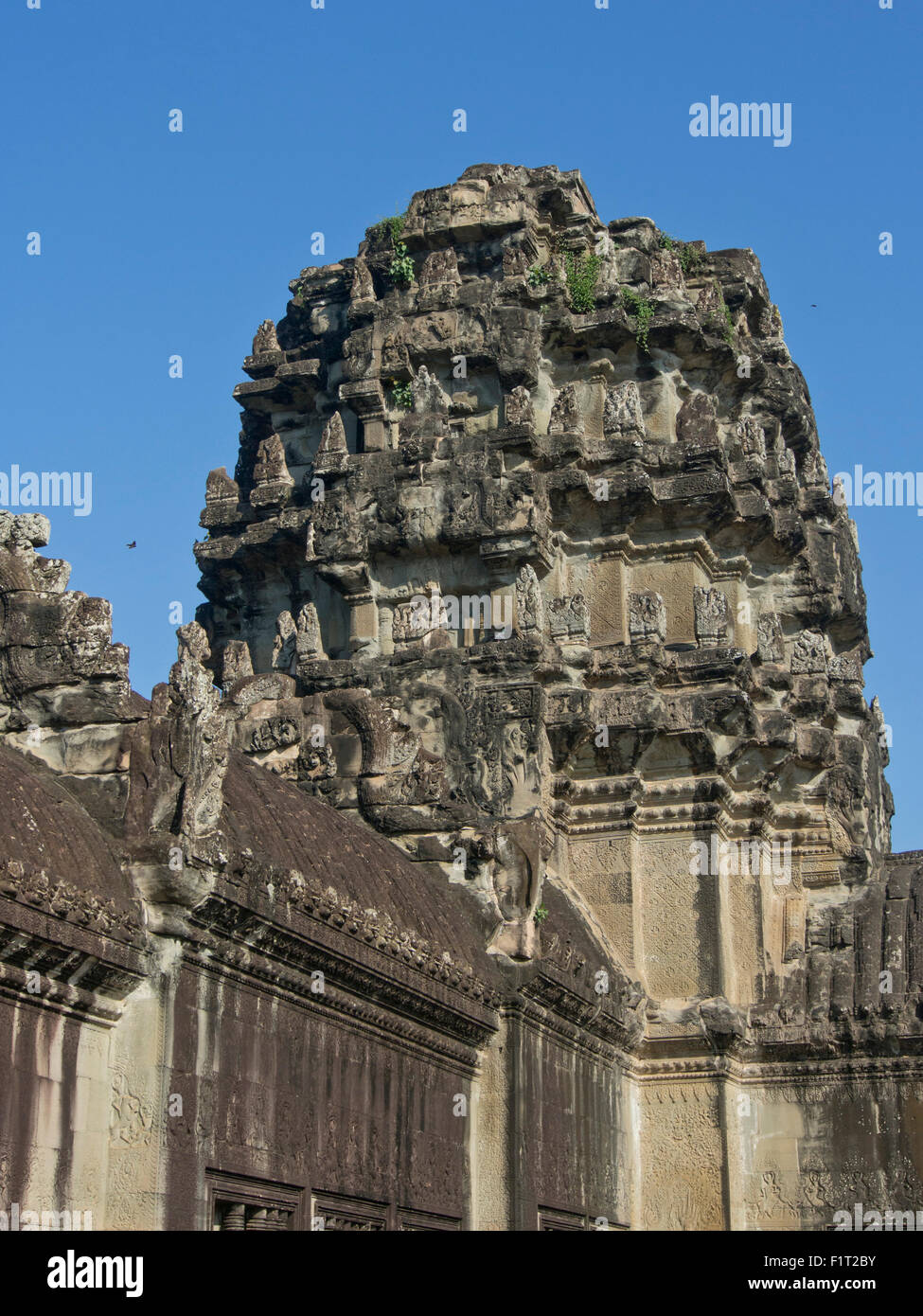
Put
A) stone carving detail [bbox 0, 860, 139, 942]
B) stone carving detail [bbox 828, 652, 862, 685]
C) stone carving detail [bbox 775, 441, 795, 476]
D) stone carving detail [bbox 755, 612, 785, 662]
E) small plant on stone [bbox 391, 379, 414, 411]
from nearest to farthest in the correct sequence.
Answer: stone carving detail [bbox 0, 860, 139, 942] → small plant on stone [bbox 391, 379, 414, 411] → stone carving detail [bbox 755, 612, 785, 662] → stone carving detail [bbox 828, 652, 862, 685] → stone carving detail [bbox 775, 441, 795, 476]

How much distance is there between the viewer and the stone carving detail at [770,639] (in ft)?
103

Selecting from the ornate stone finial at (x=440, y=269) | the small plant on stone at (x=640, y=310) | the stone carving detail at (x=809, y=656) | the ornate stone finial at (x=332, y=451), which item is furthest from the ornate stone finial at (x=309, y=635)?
the stone carving detail at (x=809, y=656)

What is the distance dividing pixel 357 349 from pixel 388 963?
1464 cm

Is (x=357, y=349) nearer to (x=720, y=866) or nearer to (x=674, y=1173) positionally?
(x=720, y=866)

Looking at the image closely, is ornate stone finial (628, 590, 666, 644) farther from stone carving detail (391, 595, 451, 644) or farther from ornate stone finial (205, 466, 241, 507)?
ornate stone finial (205, 466, 241, 507)

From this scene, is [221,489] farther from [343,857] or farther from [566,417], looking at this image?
[343,857]

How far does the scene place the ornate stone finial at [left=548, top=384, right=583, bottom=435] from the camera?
30.1 metres

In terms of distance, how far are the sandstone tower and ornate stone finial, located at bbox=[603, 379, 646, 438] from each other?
6 cm

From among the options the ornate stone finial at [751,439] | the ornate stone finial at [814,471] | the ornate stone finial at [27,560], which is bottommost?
the ornate stone finial at [27,560]

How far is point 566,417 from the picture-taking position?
3022 cm

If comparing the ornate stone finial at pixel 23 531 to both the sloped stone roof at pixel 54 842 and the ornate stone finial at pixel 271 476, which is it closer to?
the sloped stone roof at pixel 54 842

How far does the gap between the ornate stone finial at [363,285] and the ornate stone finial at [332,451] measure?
2.78m

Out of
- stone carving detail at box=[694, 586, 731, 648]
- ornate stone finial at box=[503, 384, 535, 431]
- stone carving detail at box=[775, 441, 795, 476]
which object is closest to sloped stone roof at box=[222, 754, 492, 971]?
stone carving detail at box=[694, 586, 731, 648]
